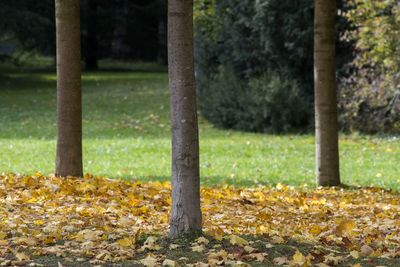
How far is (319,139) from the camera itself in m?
13.3

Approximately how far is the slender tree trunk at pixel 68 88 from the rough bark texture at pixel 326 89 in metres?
3.57

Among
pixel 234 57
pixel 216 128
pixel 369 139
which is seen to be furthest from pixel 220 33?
pixel 369 139

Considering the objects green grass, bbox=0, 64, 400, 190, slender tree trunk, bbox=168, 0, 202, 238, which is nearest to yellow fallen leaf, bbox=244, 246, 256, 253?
slender tree trunk, bbox=168, 0, 202, 238

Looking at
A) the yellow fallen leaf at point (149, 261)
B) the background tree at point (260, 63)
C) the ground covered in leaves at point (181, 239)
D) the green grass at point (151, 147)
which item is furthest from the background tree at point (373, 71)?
the yellow fallen leaf at point (149, 261)

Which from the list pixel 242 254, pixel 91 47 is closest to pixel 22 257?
pixel 242 254

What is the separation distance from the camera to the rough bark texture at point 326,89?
12867 mm

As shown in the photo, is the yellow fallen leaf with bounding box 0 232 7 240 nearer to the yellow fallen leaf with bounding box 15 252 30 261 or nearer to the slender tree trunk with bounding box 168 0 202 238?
A: the yellow fallen leaf with bounding box 15 252 30 261

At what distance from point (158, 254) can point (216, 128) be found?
1918 cm

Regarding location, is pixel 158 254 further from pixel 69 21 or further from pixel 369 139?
pixel 369 139

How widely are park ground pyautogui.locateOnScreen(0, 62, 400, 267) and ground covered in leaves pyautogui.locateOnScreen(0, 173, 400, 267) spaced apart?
0.04ft

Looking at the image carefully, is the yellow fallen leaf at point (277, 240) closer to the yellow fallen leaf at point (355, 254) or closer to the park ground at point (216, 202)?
the park ground at point (216, 202)

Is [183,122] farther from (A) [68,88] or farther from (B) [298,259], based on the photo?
(A) [68,88]

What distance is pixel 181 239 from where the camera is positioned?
7.62m

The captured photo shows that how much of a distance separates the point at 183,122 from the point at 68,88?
456cm
